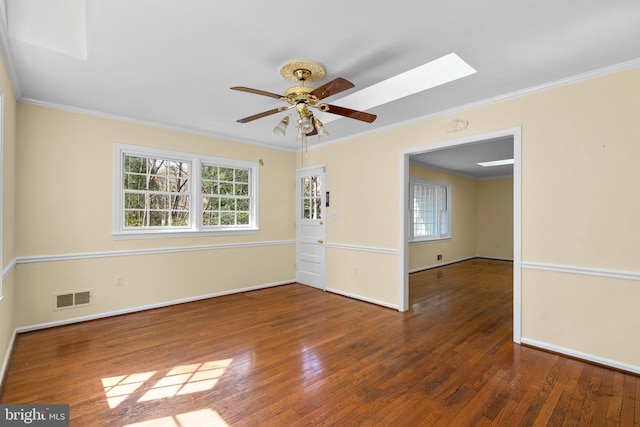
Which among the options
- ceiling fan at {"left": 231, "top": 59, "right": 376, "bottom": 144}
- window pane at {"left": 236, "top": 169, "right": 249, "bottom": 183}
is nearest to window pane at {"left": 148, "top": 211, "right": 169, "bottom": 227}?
A: window pane at {"left": 236, "top": 169, "right": 249, "bottom": 183}

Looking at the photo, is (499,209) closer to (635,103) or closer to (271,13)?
(635,103)

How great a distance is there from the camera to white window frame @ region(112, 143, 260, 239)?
12.9ft

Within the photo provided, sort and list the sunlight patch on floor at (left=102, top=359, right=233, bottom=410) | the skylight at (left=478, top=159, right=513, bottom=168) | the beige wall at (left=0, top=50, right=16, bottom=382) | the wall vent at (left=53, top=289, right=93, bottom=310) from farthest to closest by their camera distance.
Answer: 1. the skylight at (left=478, top=159, right=513, bottom=168)
2. the wall vent at (left=53, top=289, right=93, bottom=310)
3. the beige wall at (left=0, top=50, right=16, bottom=382)
4. the sunlight patch on floor at (left=102, top=359, right=233, bottom=410)

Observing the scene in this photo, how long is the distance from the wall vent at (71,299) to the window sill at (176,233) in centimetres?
73

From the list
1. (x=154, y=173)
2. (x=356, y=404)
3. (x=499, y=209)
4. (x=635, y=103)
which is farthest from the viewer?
(x=499, y=209)

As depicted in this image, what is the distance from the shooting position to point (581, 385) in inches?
92.5

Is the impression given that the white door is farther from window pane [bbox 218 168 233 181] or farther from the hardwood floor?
the hardwood floor

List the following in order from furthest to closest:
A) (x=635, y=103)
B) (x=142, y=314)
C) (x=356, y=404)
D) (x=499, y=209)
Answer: (x=499, y=209), (x=142, y=314), (x=635, y=103), (x=356, y=404)

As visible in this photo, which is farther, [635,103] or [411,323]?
[411,323]

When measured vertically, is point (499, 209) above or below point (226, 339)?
above

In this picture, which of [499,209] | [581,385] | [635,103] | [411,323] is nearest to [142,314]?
[411,323]

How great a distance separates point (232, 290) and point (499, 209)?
7535mm

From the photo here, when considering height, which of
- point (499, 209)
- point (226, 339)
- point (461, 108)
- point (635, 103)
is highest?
point (461, 108)

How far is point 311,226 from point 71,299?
11.3 ft
